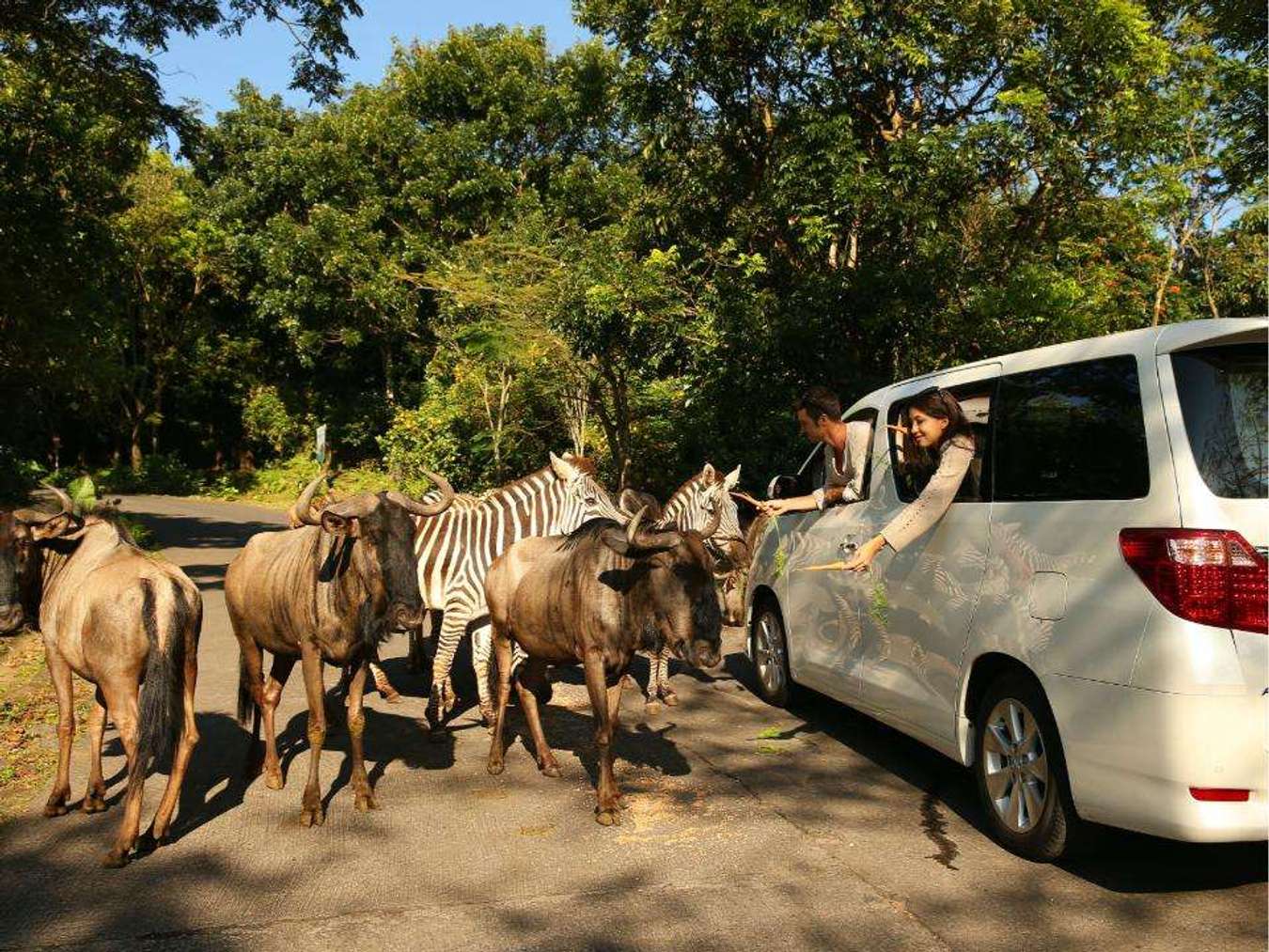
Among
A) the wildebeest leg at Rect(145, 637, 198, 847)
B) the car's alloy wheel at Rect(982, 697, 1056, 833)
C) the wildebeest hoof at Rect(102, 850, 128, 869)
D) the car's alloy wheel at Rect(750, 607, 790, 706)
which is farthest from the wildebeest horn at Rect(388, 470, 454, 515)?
the car's alloy wheel at Rect(982, 697, 1056, 833)

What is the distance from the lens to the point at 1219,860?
16.4 feet

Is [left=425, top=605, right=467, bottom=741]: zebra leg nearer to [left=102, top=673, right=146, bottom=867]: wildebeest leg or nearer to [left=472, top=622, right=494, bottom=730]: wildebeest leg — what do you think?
[left=472, top=622, right=494, bottom=730]: wildebeest leg

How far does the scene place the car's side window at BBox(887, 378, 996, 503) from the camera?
221 inches

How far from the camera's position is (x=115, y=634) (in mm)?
5395

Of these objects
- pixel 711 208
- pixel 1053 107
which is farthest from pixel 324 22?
pixel 1053 107

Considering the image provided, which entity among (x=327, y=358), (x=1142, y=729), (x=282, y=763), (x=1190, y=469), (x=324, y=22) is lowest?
(x=282, y=763)

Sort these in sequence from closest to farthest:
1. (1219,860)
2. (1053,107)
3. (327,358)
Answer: (1219,860) → (1053,107) → (327,358)

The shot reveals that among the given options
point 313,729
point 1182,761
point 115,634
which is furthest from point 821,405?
point 115,634

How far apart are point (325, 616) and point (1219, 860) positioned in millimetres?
4739

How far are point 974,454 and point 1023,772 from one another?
5.38ft

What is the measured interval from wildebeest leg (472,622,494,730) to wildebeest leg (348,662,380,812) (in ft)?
5.92

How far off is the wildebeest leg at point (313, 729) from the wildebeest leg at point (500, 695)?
3.80 ft

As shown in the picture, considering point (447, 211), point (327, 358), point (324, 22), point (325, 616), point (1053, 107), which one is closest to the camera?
point (325, 616)

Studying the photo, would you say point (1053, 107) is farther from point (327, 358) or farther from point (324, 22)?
point (327, 358)
